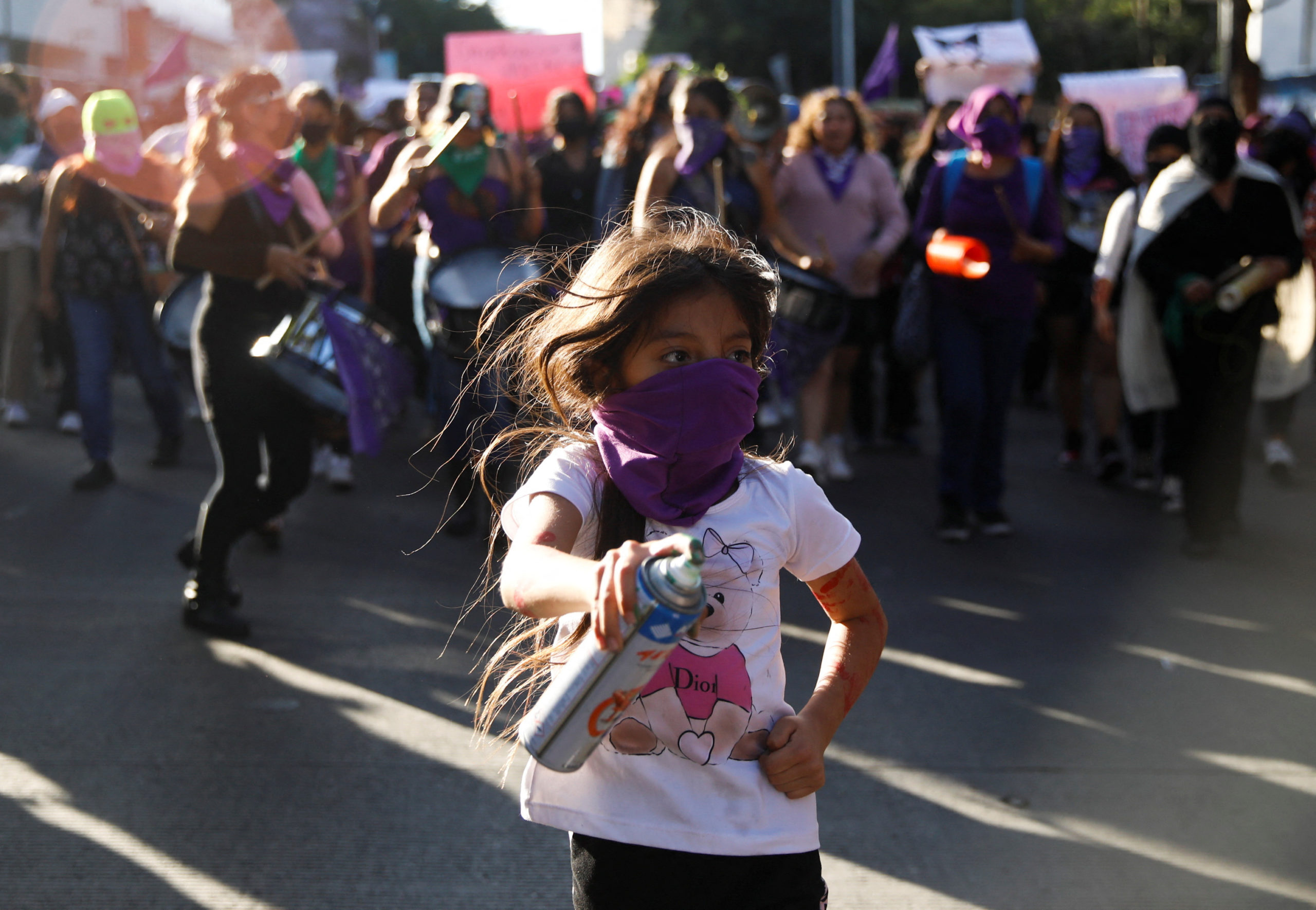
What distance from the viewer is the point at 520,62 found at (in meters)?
10.7

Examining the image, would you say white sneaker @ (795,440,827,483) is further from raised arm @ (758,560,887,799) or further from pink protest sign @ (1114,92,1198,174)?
pink protest sign @ (1114,92,1198,174)

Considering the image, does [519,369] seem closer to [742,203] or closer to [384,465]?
[742,203]

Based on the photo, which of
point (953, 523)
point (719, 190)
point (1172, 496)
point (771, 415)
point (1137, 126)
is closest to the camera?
point (719, 190)

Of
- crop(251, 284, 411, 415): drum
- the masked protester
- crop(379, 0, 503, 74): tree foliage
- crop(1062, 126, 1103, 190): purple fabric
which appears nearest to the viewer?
crop(251, 284, 411, 415): drum

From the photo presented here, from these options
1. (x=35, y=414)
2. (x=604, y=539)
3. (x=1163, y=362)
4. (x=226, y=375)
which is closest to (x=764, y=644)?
(x=604, y=539)

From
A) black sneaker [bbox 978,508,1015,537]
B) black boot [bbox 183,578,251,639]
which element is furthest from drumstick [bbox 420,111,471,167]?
black sneaker [bbox 978,508,1015,537]

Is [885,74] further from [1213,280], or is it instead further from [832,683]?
[832,683]

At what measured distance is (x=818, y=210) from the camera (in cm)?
767

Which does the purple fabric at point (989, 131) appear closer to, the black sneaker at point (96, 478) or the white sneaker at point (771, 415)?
the white sneaker at point (771, 415)

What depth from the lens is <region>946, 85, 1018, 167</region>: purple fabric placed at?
626cm

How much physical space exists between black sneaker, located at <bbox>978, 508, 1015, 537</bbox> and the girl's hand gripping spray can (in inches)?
208

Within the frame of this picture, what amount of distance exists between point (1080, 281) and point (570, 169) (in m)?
3.01

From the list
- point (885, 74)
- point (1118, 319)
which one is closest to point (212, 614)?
point (1118, 319)

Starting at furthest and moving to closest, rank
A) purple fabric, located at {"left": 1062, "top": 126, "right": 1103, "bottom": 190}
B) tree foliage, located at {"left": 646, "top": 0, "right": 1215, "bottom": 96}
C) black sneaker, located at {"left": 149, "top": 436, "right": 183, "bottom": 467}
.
→ tree foliage, located at {"left": 646, "top": 0, "right": 1215, "bottom": 96} < purple fabric, located at {"left": 1062, "top": 126, "right": 1103, "bottom": 190} < black sneaker, located at {"left": 149, "top": 436, "right": 183, "bottom": 467}
